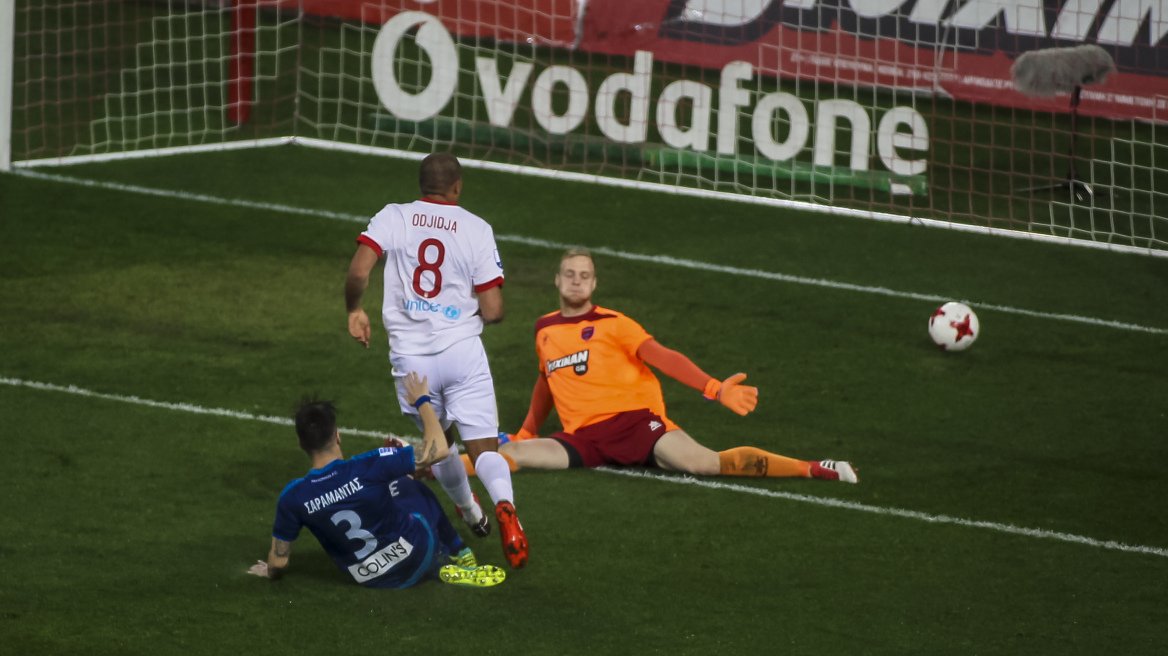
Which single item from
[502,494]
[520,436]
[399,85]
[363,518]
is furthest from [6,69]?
[363,518]

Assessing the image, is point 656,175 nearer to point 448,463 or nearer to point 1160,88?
point 1160,88

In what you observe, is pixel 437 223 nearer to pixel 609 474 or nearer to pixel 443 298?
pixel 443 298

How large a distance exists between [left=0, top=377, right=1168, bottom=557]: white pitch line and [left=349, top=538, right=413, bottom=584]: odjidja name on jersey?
1733mm

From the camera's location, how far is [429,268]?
20.5 feet

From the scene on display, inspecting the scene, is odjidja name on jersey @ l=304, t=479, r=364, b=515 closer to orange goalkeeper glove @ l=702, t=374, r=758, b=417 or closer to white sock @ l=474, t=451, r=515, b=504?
white sock @ l=474, t=451, r=515, b=504

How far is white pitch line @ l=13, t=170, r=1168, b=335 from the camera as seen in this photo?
1020 cm

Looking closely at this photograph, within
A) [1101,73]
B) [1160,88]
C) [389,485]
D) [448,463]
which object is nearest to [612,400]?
[448,463]

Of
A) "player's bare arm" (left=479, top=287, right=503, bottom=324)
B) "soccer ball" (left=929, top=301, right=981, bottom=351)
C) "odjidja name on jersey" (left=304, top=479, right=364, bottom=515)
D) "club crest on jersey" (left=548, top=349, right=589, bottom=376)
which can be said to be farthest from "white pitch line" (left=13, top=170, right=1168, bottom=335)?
"odjidja name on jersey" (left=304, top=479, right=364, bottom=515)

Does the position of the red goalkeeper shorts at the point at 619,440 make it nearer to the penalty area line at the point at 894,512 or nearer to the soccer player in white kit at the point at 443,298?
the penalty area line at the point at 894,512

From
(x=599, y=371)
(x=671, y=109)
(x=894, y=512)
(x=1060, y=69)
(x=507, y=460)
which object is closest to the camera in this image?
(x=894, y=512)

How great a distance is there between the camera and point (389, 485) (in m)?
5.76

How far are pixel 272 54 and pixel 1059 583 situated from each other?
12.3 metres

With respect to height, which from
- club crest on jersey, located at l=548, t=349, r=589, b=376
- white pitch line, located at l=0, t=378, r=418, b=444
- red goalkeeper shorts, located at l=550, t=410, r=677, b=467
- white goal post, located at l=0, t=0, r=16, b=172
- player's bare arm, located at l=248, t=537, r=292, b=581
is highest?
white goal post, located at l=0, t=0, r=16, b=172

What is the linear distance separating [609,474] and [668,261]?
12.9 feet
